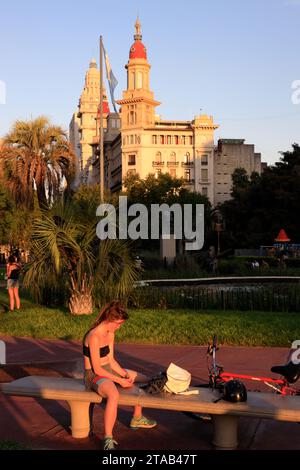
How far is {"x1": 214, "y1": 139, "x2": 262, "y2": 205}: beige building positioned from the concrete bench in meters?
111

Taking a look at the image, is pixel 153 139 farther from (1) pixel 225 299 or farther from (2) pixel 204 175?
(1) pixel 225 299

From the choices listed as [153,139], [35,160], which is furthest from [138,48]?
[35,160]

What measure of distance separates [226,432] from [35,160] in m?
22.9

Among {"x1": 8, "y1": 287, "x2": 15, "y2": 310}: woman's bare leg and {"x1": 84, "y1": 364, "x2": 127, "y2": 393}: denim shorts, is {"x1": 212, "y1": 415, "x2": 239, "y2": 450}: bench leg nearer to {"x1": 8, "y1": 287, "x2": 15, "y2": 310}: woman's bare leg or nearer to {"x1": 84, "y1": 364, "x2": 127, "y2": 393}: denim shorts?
{"x1": 84, "y1": 364, "x2": 127, "y2": 393}: denim shorts

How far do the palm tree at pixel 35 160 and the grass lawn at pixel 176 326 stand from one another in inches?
500

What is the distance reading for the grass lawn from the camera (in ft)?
41.2

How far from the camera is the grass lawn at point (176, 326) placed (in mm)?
12547

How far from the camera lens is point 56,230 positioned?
15.4 m

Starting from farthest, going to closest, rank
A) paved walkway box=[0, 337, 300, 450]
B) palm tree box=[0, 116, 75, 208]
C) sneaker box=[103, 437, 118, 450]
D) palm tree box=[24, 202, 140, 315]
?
→ palm tree box=[0, 116, 75, 208], palm tree box=[24, 202, 140, 315], paved walkway box=[0, 337, 300, 450], sneaker box=[103, 437, 118, 450]

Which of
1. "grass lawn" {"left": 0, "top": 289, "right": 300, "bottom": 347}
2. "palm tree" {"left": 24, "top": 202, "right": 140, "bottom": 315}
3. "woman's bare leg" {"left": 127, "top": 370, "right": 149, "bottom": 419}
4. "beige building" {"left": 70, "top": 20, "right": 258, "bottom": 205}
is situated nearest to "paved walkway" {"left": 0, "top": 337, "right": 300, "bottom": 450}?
"woman's bare leg" {"left": 127, "top": 370, "right": 149, "bottom": 419}

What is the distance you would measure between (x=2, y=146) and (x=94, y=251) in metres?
14.4
